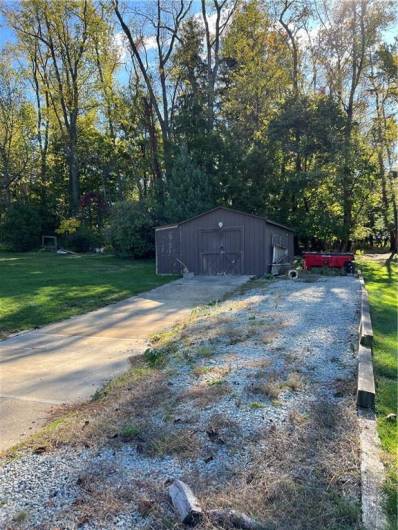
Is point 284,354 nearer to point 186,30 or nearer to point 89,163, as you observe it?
point 186,30

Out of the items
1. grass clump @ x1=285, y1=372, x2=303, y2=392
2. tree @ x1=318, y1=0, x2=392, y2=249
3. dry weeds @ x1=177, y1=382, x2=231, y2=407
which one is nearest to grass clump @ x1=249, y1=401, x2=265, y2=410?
dry weeds @ x1=177, y1=382, x2=231, y2=407

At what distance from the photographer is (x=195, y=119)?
22.6 meters

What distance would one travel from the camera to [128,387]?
4008mm

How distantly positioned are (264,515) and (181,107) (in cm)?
2388

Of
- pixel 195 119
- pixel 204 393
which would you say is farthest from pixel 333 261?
pixel 204 393

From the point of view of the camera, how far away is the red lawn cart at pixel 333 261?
1548cm

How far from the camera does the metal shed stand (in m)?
14.7

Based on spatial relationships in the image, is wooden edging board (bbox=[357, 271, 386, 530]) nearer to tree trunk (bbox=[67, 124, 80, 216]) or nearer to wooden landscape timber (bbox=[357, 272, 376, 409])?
wooden landscape timber (bbox=[357, 272, 376, 409])

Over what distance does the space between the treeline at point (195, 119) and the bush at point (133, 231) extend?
0.08 m

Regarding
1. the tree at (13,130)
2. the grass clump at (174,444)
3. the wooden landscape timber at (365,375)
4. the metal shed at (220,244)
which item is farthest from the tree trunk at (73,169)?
the grass clump at (174,444)

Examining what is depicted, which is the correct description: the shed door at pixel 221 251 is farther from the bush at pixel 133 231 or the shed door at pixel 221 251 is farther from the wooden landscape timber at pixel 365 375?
the wooden landscape timber at pixel 365 375

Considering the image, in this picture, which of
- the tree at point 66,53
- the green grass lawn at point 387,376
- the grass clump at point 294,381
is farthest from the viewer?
the tree at point 66,53

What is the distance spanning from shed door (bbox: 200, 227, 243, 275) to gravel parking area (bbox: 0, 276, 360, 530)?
1015cm

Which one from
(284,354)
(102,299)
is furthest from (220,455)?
(102,299)
